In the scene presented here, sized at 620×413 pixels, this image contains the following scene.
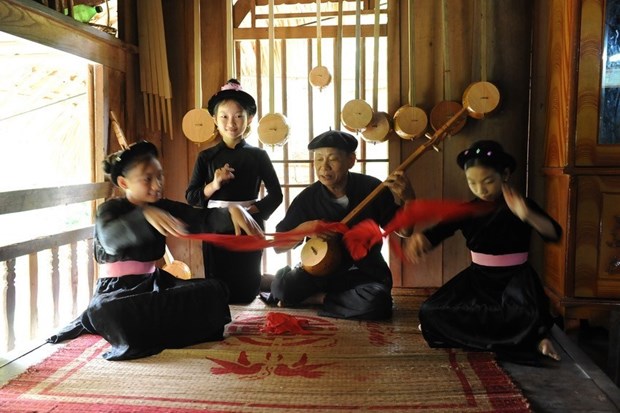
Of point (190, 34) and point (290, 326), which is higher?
point (190, 34)

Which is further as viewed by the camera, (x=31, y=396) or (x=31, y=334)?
(x=31, y=334)

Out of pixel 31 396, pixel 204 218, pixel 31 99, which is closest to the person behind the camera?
pixel 31 396

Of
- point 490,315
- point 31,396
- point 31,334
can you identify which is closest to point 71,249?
point 31,334

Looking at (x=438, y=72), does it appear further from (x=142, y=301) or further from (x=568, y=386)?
(x=142, y=301)

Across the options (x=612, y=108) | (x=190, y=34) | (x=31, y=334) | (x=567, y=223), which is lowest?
(x=31, y=334)

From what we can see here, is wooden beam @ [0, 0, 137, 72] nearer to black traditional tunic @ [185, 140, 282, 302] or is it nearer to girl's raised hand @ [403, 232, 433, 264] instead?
black traditional tunic @ [185, 140, 282, 302]

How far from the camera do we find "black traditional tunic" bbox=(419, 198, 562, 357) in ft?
9.45

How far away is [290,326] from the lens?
336 cm

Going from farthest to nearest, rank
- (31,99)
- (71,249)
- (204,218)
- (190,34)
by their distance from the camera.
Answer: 1. (31,99)
2. (190,34)
3. (71,249)
4. (204,218)

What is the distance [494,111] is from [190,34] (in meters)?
2.64

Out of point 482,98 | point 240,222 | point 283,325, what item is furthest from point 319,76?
point 283,325

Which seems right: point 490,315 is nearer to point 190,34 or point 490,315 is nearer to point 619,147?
point 619,147

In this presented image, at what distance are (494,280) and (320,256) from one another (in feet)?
3.68

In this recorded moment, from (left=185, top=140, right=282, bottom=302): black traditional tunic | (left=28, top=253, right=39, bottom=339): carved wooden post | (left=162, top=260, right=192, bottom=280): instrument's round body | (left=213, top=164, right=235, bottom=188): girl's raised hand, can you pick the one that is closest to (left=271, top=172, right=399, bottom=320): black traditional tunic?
(left=185, top=140, right=282, bottom=302): black traditional tunic
